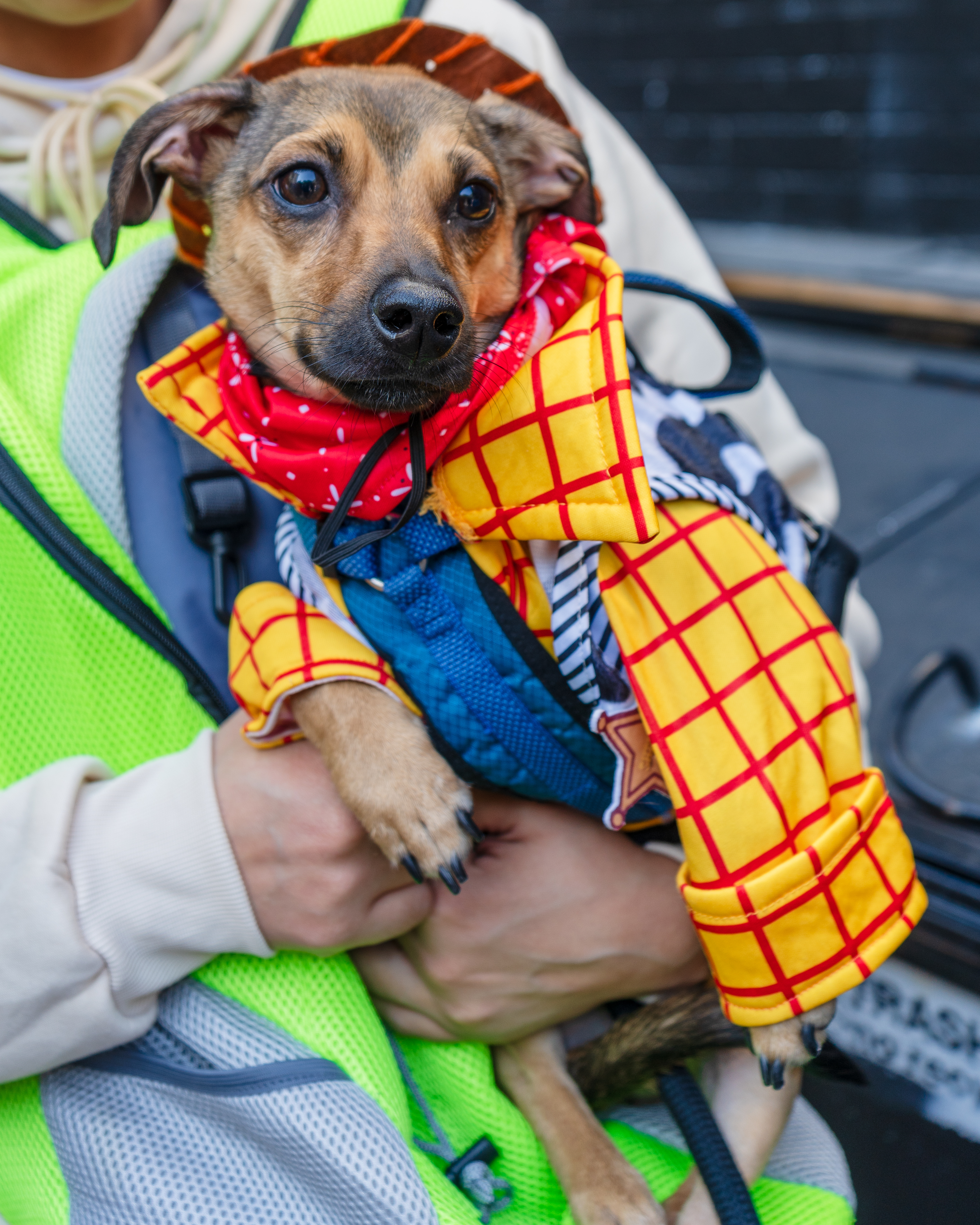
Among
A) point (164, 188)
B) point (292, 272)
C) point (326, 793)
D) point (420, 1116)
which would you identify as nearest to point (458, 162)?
point (292, 272)

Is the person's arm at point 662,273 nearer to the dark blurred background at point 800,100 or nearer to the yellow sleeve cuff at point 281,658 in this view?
the yellow sleeve cuff at point 281,658

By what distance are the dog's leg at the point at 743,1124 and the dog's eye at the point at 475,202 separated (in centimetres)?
105

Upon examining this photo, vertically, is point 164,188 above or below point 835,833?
above

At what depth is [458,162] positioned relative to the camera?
123cm

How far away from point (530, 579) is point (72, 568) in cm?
48

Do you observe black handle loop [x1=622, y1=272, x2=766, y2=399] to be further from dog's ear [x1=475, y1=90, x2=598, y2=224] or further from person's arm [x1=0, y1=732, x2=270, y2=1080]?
person's arm [x1=0, y1=732, x2=270, y2=1080]

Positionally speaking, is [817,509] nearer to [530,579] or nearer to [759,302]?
[530,579]

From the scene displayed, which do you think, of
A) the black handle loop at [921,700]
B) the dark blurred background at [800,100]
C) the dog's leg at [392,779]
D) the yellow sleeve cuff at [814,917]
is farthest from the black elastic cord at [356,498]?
the dark blurred background at [800,100]

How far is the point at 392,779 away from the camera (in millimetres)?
1035

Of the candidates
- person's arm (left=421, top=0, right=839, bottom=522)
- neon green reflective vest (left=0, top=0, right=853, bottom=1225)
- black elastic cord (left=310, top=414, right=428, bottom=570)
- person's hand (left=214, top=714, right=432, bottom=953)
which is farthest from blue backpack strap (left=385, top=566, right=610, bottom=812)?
person's arm (left=421, top=0, right=839, bottom=522)

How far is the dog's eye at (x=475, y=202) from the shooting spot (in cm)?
125

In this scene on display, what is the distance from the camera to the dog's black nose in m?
1.04

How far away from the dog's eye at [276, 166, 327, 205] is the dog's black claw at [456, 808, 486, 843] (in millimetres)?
726

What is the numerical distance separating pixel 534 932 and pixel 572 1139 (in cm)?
25
